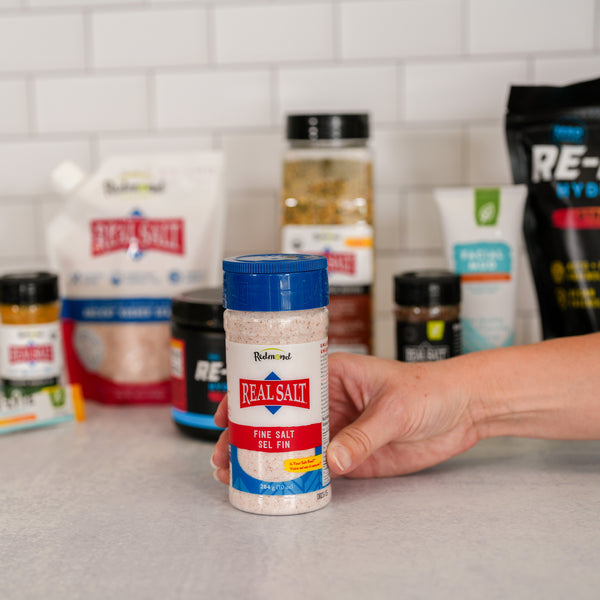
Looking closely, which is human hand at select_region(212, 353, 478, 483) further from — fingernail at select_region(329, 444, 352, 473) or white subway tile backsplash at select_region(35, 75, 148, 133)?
white subway tile backsplash at select_region(35, 75, 148, 133)

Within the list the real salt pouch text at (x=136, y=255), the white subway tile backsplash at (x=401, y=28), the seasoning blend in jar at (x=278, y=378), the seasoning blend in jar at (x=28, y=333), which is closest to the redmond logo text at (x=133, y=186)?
the real salt pouch text at (x=136, y=255)

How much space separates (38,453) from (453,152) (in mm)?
736

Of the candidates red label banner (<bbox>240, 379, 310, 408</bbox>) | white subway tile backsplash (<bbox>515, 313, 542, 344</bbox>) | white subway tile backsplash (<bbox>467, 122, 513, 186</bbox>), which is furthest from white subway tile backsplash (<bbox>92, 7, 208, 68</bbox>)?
red label banner (<bbox>240, 379, 310, 408</bbox>)

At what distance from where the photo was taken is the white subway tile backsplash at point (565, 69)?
3.92 ft

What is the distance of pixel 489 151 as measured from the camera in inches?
48.4

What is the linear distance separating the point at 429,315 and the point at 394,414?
22cm

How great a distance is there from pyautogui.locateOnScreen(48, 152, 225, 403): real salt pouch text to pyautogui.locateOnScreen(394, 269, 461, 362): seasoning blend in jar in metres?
0.30

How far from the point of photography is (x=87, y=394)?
44.5 inches

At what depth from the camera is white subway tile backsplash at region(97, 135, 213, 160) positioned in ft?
4.14

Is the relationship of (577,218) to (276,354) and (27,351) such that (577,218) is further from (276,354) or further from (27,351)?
(27,351)

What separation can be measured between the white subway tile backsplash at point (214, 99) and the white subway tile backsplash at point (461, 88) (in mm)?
226

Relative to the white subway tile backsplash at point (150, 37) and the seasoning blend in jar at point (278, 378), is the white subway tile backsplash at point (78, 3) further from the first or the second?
the seasoning blend in jar at point (278, 378)

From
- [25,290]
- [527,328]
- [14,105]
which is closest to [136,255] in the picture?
[25,290]

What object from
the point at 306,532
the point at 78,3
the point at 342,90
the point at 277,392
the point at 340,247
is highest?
the point at 78,3
